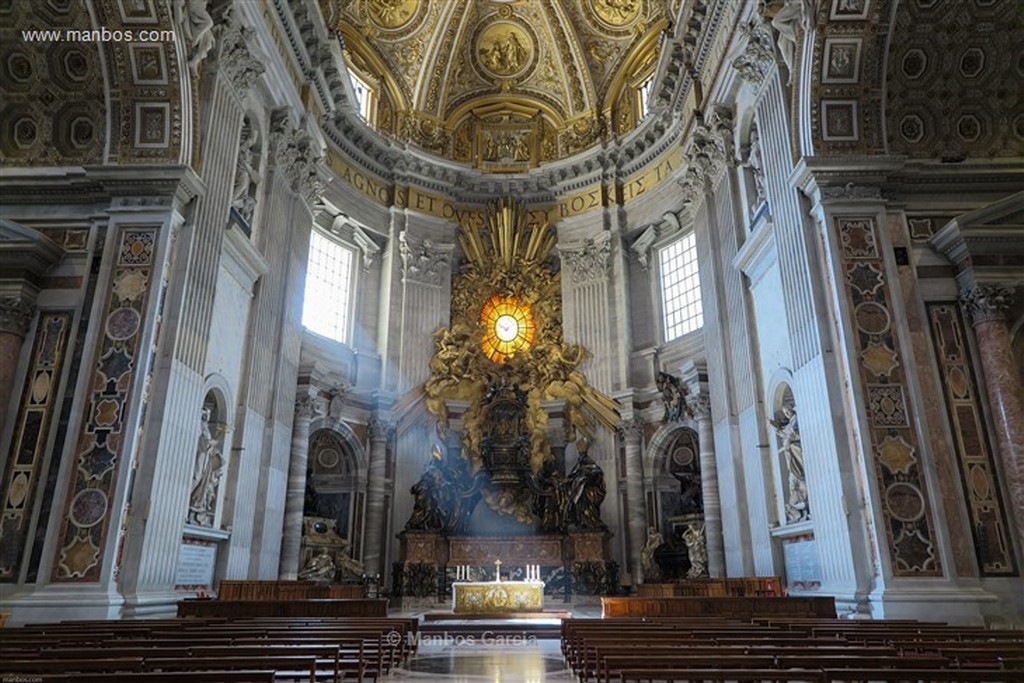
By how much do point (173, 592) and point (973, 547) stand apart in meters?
9.81

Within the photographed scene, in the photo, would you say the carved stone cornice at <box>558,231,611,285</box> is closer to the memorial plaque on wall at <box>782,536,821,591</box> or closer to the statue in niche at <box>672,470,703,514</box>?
the statue in niche at <box>672,470,703,514</box>

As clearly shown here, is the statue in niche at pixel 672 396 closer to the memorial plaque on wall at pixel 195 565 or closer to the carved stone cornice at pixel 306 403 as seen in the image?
the carved stone cornice at pixel 306 403

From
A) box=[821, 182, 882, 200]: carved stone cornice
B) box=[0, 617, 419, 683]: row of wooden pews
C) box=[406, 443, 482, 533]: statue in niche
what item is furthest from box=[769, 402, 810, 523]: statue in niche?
box=[406, 443, 482, 533]: statue in niche

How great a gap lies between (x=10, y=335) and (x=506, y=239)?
43.3 ft

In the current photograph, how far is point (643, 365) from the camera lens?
17.9 m

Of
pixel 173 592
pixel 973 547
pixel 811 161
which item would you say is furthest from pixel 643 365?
pixel 173 592

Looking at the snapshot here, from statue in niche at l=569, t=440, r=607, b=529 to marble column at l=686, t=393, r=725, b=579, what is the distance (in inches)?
96.7

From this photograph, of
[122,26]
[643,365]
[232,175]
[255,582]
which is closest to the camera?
[122,26]

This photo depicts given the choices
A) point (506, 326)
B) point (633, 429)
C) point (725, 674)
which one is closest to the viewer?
point (725, 674)

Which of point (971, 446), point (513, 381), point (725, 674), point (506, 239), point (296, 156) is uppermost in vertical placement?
point (506, 239)

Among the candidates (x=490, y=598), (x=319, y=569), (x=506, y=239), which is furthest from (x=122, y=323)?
(x=506, y=239)

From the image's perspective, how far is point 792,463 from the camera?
10328mm

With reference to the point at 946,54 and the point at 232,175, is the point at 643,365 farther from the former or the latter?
the point at 232,175

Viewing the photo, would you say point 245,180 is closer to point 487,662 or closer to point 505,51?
point 487,662
